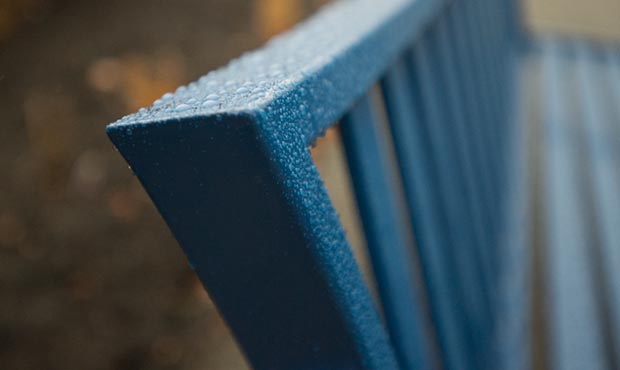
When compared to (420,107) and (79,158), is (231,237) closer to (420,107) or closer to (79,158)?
(420,107)

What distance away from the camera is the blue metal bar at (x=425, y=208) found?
68 centimetres

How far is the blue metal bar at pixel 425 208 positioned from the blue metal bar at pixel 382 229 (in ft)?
0.29

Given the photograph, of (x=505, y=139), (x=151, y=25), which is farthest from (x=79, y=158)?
(x=505, y=139)

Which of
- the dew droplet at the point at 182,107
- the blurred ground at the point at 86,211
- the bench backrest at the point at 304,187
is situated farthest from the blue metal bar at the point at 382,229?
the blurred ground at the point at 86,211

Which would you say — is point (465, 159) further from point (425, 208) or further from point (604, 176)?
point (604, 176)

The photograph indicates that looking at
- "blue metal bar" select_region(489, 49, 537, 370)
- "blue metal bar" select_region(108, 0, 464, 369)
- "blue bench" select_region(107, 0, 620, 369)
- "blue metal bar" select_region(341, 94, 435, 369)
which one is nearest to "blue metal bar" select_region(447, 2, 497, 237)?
"blue bench" select_region(107, 0, 620, 369)

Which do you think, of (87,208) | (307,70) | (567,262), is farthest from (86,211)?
(307,70)

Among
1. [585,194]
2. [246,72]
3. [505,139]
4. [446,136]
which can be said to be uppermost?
[246,72]

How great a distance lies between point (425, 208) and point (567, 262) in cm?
87

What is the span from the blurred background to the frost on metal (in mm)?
1703

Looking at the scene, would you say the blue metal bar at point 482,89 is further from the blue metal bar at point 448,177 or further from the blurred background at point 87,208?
the blurred background at point 87,208

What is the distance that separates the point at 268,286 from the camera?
386 mm

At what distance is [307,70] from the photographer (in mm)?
400

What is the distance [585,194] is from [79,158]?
2019 mm
